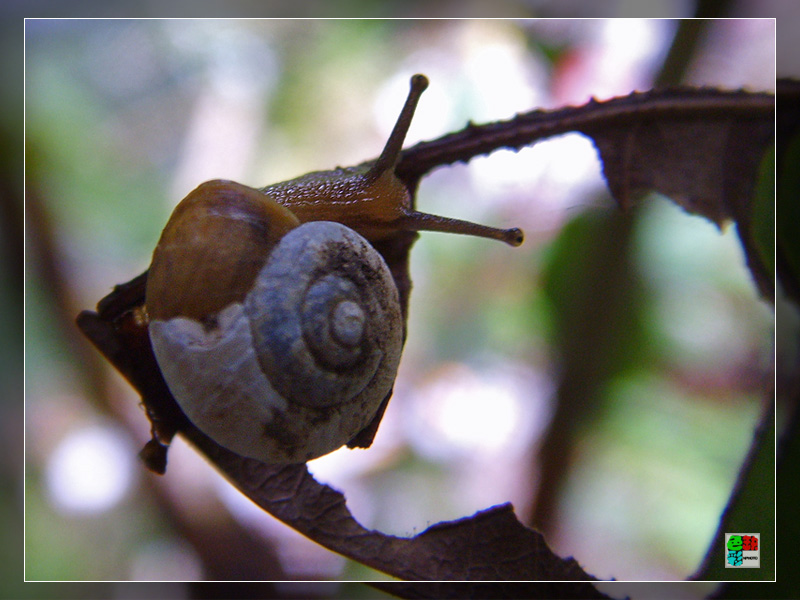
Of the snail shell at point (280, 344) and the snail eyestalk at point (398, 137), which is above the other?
the snail eyestalk at point (398, 137)

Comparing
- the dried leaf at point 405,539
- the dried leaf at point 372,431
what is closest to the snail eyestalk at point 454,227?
the dried leaf at point 372,431

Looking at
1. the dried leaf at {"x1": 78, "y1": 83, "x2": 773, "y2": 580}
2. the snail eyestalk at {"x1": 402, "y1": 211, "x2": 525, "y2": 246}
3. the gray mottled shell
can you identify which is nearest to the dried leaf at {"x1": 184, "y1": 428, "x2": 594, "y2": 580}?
the dried leaf at {"x1": 78, "y1": 83, "x2": 773, "y2": 580}

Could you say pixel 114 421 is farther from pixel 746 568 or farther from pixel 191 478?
pixel 746 568

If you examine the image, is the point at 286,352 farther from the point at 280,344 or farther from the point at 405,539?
the point at 405,539

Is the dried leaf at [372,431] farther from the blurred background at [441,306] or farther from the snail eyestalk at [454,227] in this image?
the blurred background at [441,306]

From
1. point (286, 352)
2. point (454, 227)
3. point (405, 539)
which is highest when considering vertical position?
point (454, 227)

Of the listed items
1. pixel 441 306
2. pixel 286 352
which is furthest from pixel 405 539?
pixel 441 306

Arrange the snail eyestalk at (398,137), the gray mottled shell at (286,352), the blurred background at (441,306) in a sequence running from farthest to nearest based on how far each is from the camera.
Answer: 1. the blurred background at (441,306)
2. the snail eyestalk at (398,137)
3. the gray mottled shell at (286,352)

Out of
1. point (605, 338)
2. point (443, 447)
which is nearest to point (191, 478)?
point (443, 447)
